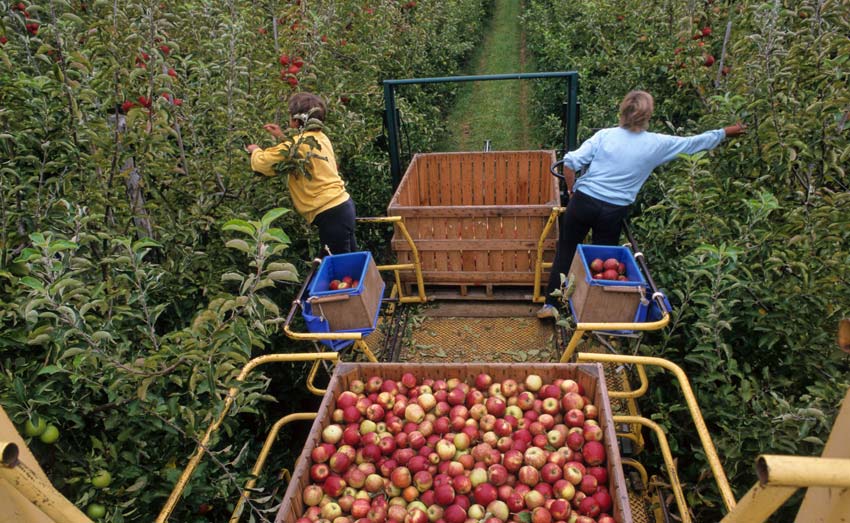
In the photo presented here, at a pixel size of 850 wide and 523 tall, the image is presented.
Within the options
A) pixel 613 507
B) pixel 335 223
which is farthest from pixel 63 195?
pixel 613 507

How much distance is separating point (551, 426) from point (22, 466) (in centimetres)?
235

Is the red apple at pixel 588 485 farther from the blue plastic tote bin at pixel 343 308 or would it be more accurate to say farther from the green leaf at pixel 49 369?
the green leaf at pixel 49 369

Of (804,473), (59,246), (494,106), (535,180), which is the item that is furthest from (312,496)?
(494,106)

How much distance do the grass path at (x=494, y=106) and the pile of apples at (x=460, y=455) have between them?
8.27m

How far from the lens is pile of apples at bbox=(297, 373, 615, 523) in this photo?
8.02ft

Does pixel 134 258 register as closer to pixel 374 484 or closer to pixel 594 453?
pixel 374 484

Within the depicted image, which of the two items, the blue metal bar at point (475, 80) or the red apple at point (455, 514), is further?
the blue metal bar at point (475, 80)

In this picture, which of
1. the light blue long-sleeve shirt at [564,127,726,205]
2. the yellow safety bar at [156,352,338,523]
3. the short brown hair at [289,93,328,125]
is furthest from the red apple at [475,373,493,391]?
the short brown hair at [289,93,328,125]

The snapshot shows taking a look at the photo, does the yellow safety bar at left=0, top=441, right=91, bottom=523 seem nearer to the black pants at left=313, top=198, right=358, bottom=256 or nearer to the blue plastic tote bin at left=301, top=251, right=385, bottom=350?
the blue plastic tote bin at left=301, top=251, right=385, bottom=350

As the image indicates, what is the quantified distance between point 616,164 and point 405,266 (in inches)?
82.9

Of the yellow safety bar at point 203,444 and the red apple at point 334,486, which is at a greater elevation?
the yellow safety bar at point 203,444

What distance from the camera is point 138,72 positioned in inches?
108

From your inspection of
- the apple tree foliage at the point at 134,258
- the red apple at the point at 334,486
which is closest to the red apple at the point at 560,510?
the red apple at the point at 334,486

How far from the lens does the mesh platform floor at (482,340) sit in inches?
179
